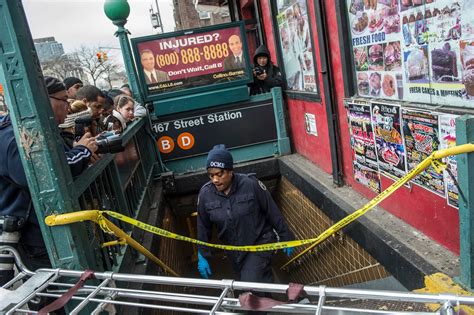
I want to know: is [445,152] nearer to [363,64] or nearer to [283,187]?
[363,64]

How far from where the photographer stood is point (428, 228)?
3.01m

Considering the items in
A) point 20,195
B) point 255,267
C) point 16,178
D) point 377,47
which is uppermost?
point 377,47

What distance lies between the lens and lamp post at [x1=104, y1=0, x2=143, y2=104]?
5.85m

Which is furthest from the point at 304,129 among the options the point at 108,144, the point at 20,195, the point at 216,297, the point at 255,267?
the point at 216,297

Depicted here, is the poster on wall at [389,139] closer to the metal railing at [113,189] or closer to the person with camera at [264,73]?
the metal railing at [113,189]

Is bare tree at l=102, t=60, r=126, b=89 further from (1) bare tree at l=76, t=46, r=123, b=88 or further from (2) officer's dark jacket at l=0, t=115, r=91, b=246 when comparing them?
(2) officer's dark jacket at l=0, t=115, r=91, b=246

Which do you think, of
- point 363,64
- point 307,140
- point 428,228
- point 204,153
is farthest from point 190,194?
point 428,228

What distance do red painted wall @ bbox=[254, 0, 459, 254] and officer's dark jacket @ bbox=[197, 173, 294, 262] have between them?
1.12 metres

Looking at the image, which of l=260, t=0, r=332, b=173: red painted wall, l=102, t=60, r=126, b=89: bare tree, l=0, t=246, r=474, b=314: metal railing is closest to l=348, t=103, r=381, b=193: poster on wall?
l=260, t=0, r=332, b=173: red painted wall

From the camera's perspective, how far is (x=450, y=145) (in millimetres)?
2547

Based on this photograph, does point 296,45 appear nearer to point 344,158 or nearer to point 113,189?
point 344,158

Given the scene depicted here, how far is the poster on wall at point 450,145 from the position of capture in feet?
8.23

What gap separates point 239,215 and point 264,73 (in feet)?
11.7

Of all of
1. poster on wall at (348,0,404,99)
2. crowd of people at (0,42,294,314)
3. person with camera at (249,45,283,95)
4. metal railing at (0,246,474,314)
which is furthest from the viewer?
person with camera at (249,45,283,95)
